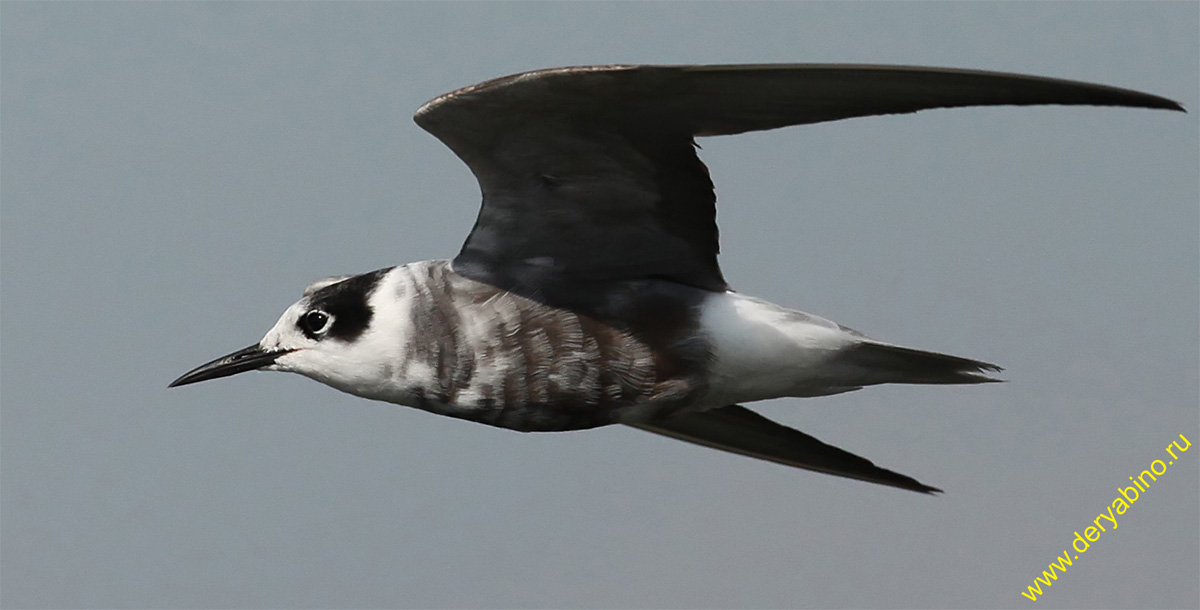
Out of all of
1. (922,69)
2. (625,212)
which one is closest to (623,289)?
(625,212)

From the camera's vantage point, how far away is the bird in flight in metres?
6.80

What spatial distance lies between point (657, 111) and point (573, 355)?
3.99 ft

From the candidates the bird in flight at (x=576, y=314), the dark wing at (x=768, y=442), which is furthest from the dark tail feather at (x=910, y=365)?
the dark wing at (x=768, y=442)

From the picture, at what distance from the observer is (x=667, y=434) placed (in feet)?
27.2

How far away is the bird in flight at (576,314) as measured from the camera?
6801 millimetres

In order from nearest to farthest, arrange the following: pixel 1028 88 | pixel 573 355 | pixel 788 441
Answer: pixel 1028 88
pixel 573 355
pixel 788 441

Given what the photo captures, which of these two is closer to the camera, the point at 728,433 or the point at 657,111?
the point at 657,111

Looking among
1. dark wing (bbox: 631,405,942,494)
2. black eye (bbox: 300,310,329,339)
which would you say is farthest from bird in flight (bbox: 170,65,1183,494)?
dark wing (bbox: 631,405,942,494)

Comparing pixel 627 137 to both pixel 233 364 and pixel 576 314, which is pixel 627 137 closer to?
pixel 576 314

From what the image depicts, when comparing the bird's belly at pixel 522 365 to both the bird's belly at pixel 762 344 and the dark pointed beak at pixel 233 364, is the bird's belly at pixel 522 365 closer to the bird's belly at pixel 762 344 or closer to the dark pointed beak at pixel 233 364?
the bird's belly at pixel 762 344

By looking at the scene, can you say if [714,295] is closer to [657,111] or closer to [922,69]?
[657,111]

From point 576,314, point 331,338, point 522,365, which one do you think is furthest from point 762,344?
point 331,338

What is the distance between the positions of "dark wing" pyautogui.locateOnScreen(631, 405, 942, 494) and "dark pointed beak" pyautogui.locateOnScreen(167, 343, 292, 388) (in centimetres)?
199

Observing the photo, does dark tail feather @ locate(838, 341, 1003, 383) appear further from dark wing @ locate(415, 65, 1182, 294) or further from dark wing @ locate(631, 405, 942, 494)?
dark wing @ locate(631, 405, 942, 494)
